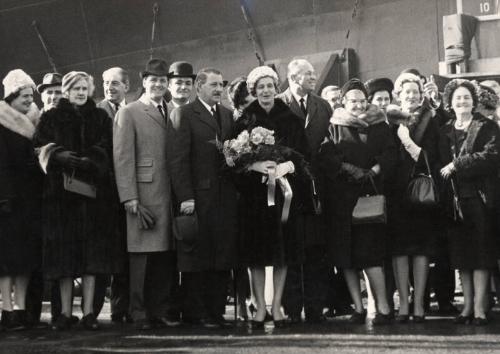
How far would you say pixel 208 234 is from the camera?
286 inches

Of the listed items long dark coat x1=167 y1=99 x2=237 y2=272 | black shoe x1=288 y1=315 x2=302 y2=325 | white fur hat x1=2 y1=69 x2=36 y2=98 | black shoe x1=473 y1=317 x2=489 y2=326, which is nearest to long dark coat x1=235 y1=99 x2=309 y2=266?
long dark coat x1=167 y1=99 x2=237 y2=272

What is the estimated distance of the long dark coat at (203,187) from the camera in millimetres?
7211

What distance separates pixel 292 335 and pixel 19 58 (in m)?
11.4

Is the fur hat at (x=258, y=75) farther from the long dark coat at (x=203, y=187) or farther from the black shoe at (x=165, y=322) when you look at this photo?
the black shoe at (x=165, y=322)

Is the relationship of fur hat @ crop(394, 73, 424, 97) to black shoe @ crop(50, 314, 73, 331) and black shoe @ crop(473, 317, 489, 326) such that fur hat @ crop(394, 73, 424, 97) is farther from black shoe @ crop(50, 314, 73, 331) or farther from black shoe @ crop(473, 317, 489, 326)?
black shoe @ crop(50, 314, 73, 331)

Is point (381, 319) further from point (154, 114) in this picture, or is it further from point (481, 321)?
point (154, 114)

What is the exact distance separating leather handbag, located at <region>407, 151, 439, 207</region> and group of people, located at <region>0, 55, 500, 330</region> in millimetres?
12

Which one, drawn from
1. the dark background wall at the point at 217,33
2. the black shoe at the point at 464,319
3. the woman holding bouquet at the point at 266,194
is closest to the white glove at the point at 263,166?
the woman holding bouquet at the point at 266,194

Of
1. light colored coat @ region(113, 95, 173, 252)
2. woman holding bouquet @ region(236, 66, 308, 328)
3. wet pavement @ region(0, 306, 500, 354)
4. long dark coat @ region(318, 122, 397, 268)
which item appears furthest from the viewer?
light colored coat @ region(113, 95, 173, 252)

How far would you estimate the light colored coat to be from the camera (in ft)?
24.1

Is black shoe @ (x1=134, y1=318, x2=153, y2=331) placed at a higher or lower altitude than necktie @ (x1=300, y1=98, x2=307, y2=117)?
lower

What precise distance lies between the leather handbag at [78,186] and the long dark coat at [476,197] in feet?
8.49

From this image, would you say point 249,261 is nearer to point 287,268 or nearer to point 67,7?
point 287,268

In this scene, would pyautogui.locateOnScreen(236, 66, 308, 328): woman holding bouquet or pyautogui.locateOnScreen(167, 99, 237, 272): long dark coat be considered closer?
pyautogui.locateOnScreen(236, 66, 308, 328): woman holding bouquet
